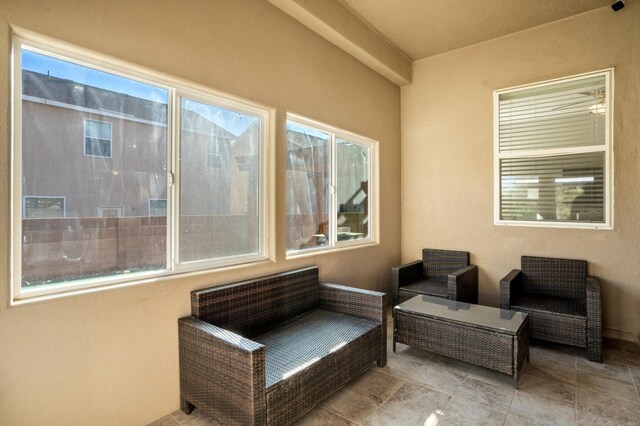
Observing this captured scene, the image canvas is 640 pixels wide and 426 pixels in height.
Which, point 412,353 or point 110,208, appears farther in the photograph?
point 412,353

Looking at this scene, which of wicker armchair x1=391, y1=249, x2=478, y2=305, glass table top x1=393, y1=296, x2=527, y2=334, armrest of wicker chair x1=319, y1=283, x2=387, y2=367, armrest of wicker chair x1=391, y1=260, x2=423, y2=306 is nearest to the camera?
glass table top x1=393, y1=296, x2=527, y2=334

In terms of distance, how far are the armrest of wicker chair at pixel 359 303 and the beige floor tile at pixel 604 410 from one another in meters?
1.29

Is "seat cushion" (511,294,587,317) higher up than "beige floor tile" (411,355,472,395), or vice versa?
"seat cushion" (511,294,587,317)

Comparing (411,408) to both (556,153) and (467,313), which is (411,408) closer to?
(467,313)

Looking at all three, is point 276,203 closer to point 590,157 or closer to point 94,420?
point 94,420

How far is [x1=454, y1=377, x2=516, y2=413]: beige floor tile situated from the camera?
7.01ft

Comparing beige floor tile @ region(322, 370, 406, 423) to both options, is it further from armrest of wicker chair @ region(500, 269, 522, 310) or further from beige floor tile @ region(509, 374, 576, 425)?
armrest of wicker chair @ region(500, 269, 522, 310)

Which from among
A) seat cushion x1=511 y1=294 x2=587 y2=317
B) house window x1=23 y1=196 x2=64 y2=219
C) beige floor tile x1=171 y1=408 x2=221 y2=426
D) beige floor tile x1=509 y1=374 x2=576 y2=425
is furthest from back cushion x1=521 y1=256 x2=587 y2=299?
house window x1=23 y1=196 x2=64 y2=219

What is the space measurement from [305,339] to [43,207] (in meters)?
1.76

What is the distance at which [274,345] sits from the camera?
2.21m

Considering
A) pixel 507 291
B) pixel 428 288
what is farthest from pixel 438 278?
pixel 507 291

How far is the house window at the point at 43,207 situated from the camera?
1622 millimetres

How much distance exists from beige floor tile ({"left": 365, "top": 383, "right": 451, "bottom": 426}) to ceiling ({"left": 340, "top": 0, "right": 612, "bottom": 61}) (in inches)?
135

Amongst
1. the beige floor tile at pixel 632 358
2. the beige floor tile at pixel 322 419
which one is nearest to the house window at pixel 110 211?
the beige floor tile at pixel 322 419
